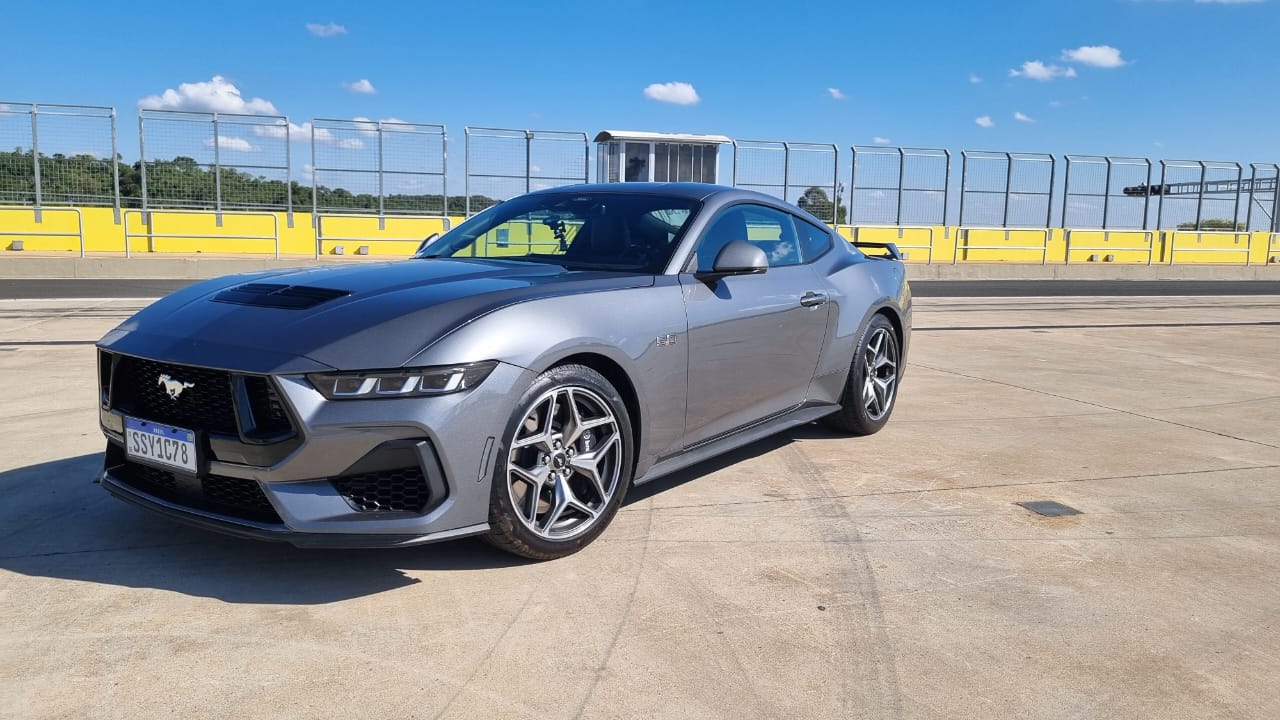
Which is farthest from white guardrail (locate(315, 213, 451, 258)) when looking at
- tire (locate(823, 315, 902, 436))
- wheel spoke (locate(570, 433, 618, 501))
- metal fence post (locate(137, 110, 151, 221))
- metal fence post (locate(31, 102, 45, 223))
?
wheel spoke (locate(570, 433, 618, 501))

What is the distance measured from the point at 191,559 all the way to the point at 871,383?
365 centimetres

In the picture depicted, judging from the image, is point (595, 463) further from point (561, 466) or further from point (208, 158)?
point (208, 158)

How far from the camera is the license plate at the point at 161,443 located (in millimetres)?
3080

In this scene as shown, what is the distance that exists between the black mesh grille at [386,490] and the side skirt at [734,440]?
1.02 meters

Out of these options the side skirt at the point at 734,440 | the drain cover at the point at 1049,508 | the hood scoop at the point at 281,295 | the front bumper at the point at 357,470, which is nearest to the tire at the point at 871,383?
the side skirt at the point at 734,440

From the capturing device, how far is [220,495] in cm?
312

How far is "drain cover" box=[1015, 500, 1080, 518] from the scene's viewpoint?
4.18 meters

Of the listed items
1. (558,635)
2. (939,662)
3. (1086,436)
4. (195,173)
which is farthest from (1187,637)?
(195,173)

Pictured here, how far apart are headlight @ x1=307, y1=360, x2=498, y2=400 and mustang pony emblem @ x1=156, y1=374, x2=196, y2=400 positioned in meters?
0.53

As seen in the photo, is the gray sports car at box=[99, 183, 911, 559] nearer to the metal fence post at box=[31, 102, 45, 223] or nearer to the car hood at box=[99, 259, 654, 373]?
the car hood at box=[99, 259, 654, 373]

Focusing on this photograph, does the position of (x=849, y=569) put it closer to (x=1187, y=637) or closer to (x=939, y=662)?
(x=939, y=662)

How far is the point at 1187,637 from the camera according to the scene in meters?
2.96

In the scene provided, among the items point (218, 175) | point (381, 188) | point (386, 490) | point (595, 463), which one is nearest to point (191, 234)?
point (218, 175)

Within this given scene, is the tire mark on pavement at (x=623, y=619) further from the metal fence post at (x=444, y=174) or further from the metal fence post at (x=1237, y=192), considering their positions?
the metal fence post at (x=1237, y=192)
